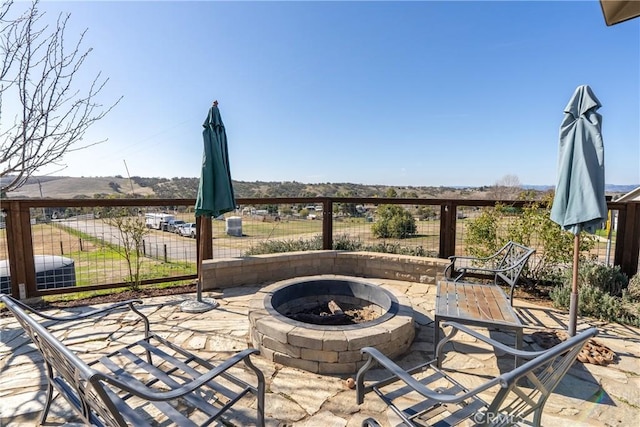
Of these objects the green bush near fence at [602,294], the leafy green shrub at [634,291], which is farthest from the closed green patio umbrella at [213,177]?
the leafy green shrub at [634,291]

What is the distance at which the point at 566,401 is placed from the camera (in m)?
2.12

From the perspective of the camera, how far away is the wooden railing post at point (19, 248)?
3822 mm

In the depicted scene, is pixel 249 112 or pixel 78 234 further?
pixel 249 112

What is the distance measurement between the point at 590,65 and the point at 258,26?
7.32 m

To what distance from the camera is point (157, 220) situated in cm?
511

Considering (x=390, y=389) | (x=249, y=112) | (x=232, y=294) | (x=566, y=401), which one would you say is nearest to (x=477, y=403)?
(x=390, y=389)

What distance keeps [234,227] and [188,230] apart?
1.58m

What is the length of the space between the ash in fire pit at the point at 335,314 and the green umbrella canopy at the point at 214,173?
1.70 meters

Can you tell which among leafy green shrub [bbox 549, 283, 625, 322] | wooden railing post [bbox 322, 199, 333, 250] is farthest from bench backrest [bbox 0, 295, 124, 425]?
leafy green shrub [bbox 549, 283, 625, 322]

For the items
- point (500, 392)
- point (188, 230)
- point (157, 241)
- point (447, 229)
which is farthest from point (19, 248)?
point (447, 229)

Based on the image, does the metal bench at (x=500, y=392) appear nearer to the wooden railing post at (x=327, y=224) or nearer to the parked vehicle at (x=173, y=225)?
the wooden railing post at (x=327, y=224)

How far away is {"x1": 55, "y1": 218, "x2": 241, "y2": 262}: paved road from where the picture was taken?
461cm

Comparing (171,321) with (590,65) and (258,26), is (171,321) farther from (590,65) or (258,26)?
(590,65)

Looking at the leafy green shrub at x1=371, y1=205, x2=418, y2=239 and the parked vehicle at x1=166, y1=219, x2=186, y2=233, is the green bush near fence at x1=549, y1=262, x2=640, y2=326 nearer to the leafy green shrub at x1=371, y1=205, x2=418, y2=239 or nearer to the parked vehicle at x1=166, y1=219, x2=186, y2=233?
the leafy green shrub at x1=371, y1=205, x2=418, y2=239
